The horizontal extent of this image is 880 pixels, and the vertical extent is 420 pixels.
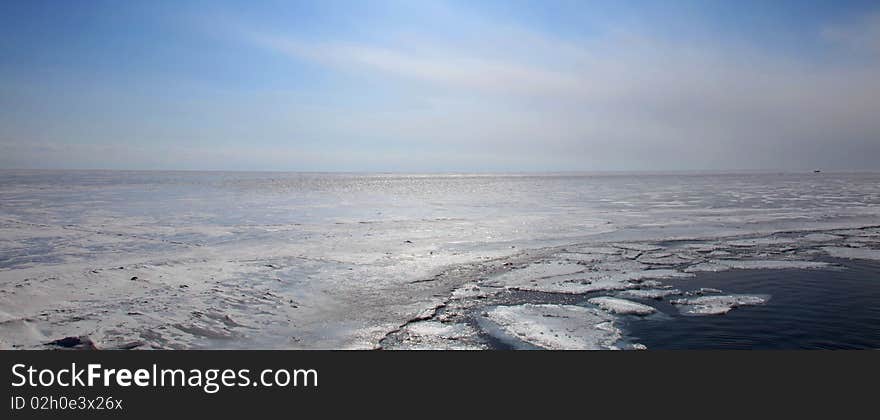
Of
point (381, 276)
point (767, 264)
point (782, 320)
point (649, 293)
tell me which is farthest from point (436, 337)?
point (767, 264)

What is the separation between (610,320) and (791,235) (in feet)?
31.0

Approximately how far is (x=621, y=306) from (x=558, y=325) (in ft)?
4.15

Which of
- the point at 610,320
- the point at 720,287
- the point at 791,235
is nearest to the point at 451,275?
the point at 610,320

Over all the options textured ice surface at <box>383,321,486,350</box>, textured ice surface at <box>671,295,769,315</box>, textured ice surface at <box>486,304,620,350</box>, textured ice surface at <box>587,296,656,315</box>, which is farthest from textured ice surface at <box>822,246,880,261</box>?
textured ice surface at <box>383,321,486,350</box>

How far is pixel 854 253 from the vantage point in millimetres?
10039

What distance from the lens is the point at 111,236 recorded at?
38.8 feet

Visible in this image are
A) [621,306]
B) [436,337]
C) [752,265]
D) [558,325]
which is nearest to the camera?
[436,337]

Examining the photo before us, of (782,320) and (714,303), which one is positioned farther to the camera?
(714,303)

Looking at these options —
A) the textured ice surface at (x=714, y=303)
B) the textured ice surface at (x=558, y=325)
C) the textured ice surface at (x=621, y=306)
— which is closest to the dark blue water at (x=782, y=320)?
the textured ice surface at (x=714, y=303)

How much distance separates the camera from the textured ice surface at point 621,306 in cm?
629

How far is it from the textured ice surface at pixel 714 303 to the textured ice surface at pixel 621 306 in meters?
0.48

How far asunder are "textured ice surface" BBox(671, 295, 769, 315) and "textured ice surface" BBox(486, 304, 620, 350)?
4.06 ft

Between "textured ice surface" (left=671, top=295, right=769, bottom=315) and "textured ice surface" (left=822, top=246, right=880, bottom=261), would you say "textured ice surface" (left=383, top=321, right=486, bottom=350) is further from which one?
Result: "textured ice surface" (left=822, top=246, right=880, bottom=261)

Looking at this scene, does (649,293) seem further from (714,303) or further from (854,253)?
(854,253)
